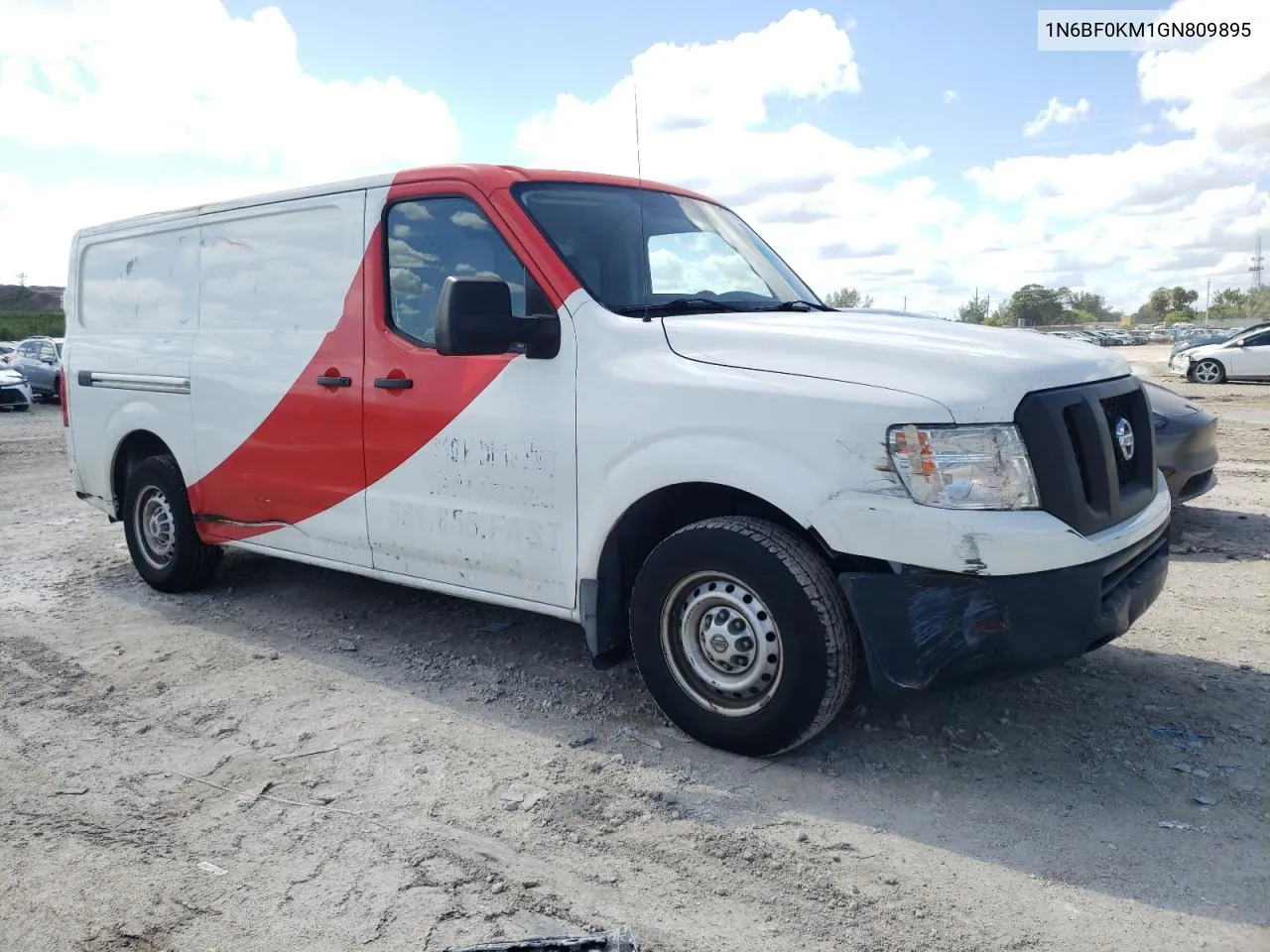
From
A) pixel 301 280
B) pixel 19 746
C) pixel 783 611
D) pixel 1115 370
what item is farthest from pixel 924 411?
pixel 19 746

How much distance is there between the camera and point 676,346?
12.1 ft

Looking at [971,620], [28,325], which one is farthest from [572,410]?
[28,325]

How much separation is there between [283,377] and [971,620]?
3421 mm

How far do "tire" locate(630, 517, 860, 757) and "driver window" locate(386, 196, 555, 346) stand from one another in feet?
4.03

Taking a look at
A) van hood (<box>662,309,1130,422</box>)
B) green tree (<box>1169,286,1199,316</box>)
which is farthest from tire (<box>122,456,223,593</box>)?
green tree (<box>1169,286,1199,316</box>)

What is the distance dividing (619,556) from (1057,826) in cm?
174

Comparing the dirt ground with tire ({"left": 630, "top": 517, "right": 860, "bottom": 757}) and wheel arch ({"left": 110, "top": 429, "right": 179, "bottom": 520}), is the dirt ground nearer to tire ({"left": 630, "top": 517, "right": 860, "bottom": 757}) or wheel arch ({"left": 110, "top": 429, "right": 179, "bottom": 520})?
tire ({"left": 630, "top": 517, "right": 860, "bottom": 757})

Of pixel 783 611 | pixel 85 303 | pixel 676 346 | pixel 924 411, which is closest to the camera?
pixel 924 411

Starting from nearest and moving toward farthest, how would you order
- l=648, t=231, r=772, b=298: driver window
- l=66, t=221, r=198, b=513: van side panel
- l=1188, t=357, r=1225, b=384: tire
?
l=648, t=231, r=772, b=298: driver window → l=66, t=221, r=198, b=513: van side panel → l=1188, t=357, r=1225, b=384: tire

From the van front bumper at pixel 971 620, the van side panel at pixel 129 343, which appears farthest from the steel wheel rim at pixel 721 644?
the van side panel at pixel 129 343

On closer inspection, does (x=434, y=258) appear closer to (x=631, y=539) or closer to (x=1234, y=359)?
(x=631, y=539)

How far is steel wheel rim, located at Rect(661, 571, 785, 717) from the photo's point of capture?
3479 millimetres

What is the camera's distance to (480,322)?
3746 mm

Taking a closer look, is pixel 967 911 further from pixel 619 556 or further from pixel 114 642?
pixel 114 642
